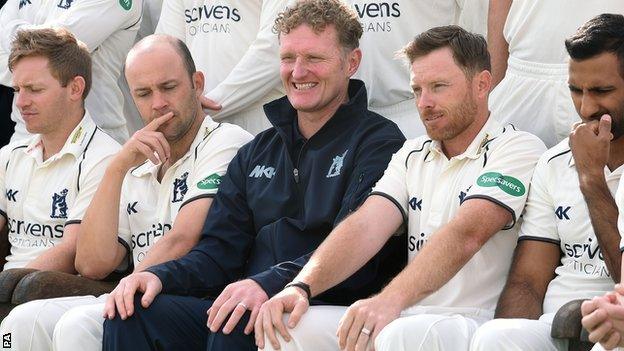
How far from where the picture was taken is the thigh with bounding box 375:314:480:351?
4.49m

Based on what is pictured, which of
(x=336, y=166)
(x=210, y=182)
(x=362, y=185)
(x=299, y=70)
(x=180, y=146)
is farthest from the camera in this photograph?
(x=180, y=146)

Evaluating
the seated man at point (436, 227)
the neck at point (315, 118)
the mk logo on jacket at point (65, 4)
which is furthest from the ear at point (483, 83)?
the mk logo on jacket at point (65, 4)

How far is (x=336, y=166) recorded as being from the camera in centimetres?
548

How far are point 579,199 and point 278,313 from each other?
1.18 m

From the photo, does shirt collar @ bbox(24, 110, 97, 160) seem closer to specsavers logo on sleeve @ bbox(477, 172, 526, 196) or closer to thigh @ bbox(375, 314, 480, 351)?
specsavers logo on sleeve @ bbox(477, 172, 526, 196)

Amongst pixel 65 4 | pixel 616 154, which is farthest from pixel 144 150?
pixel 616 154

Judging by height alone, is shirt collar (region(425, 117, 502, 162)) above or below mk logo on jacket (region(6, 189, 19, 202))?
above

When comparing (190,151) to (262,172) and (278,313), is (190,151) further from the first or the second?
(278,313)

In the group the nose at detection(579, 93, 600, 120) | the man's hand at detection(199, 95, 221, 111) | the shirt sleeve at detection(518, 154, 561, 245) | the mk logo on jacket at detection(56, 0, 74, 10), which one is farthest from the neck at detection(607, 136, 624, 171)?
the mk logo on jacket at detection(56, 0, 74, 10)

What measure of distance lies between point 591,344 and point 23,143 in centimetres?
343

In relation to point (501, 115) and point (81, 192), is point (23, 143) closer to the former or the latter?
point (81, 192)

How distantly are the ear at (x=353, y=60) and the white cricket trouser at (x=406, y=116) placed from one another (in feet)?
1.96

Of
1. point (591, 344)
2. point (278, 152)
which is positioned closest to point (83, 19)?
point (278, 152)

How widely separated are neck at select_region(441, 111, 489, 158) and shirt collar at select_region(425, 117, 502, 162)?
2 cm
